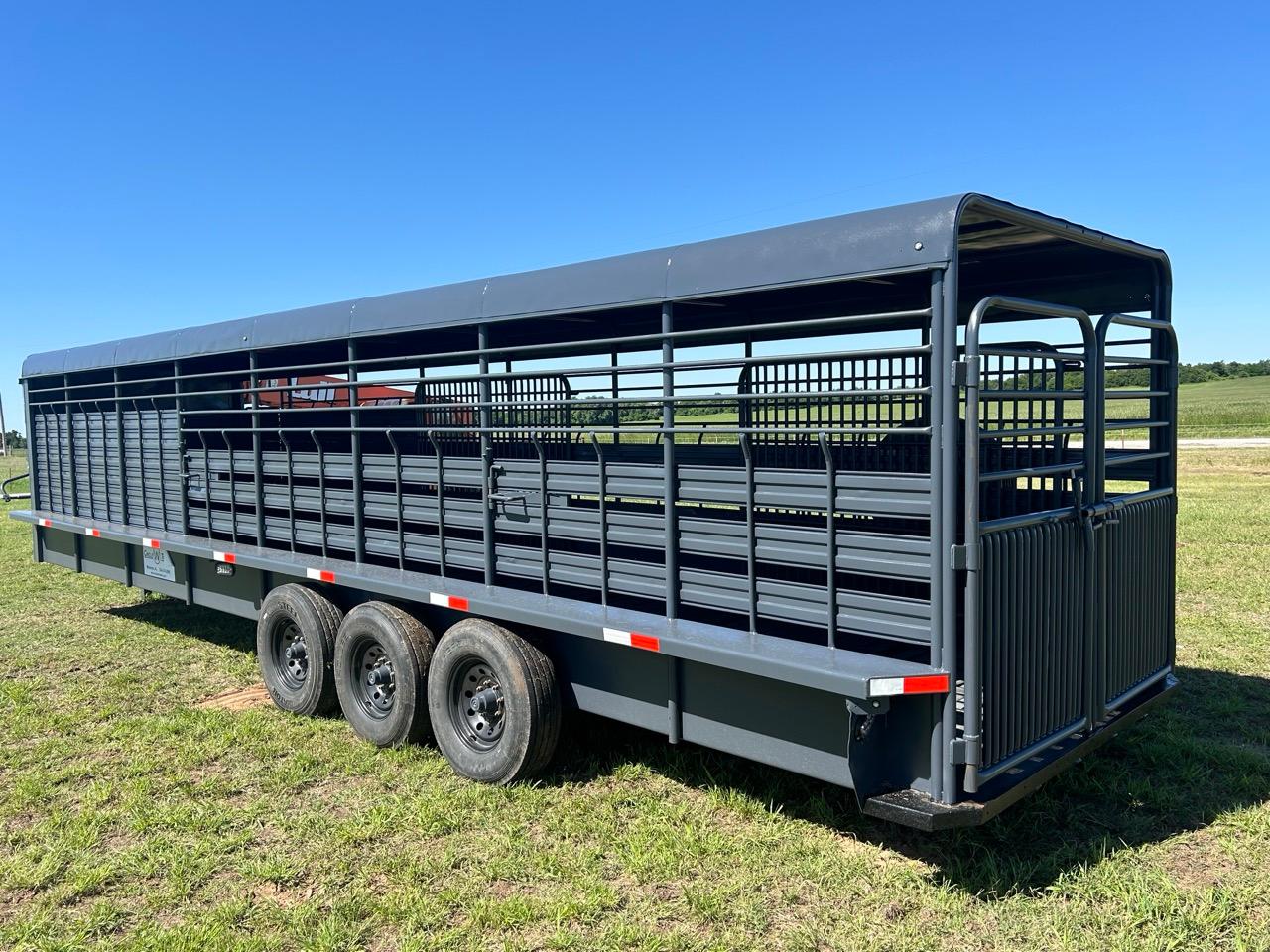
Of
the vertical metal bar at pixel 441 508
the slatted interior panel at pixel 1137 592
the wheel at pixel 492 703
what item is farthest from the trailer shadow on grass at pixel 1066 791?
the vertical metal bar at pixel 441 508

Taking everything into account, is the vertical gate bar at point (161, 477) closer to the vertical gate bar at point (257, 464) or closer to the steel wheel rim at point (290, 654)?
the vertical gate bar at point (257, 464)

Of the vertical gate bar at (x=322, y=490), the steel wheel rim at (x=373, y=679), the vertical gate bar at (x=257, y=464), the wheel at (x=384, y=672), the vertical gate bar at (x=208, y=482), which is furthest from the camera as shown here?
the vertical gate bar at (x=208, y=482)

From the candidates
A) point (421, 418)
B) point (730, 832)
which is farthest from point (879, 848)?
point (421, 418)

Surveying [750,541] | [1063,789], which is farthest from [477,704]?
[1063,789]

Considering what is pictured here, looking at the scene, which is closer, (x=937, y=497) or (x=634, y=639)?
(x=937, y=497)

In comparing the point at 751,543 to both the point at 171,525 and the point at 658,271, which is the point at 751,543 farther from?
the point at 171,525

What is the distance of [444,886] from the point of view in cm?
387

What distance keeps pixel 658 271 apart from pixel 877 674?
6.36 feet

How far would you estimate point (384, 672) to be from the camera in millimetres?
5473

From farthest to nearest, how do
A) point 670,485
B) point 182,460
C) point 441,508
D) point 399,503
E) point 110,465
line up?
point 110,465
point 182,460
point 399,503
point 441,508
point 670,485

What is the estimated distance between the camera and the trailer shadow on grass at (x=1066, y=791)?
3930mm

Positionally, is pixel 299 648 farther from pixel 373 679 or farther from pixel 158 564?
pixel 158 564

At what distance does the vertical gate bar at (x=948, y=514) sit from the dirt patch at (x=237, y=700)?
4486 millimetres

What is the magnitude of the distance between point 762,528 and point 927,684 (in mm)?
884
